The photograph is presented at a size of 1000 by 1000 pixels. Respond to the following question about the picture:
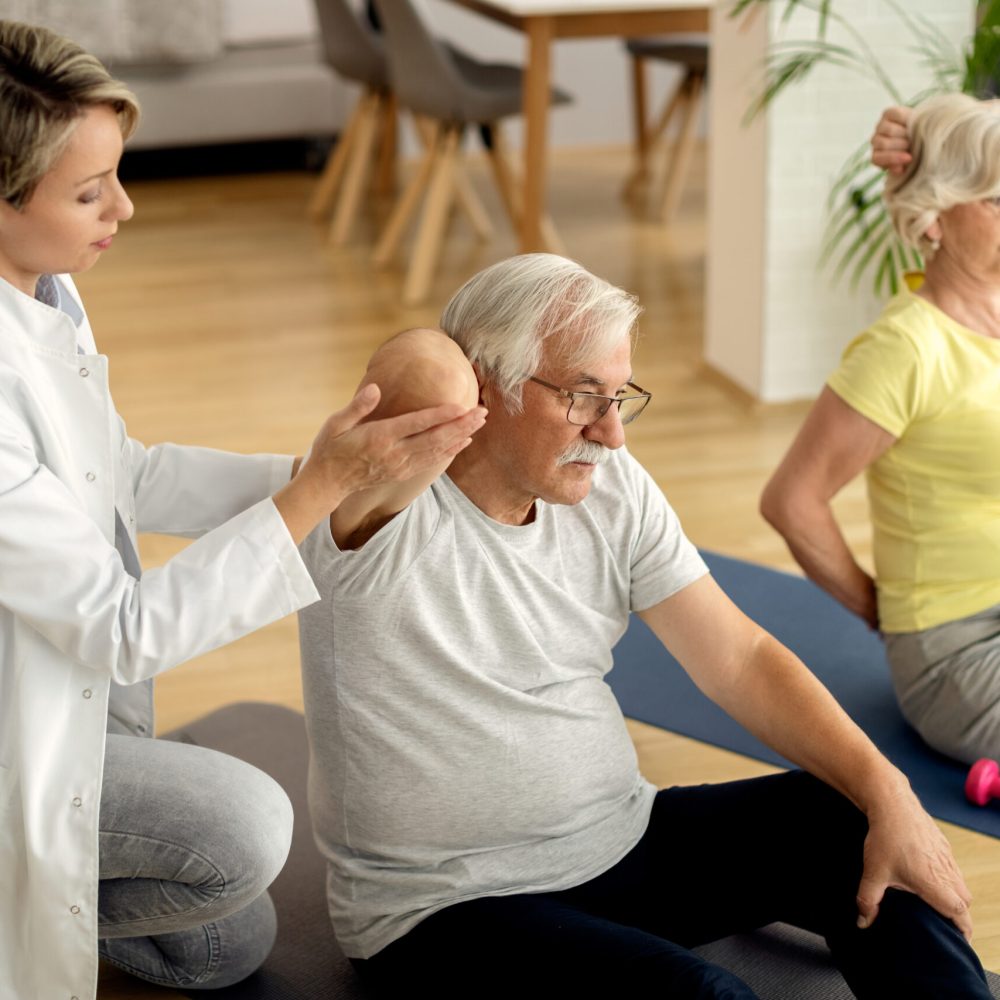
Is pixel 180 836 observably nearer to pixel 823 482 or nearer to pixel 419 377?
pixel 419 377

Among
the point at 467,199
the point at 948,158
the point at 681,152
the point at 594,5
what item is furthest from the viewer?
the point at 681,152

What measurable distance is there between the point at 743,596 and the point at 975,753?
76 centimetres

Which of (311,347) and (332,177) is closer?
(311,347)

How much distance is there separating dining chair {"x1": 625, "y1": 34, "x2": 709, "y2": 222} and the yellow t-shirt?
13.3 ft

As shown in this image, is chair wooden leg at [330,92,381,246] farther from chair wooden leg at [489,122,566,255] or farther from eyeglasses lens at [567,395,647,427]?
eyeglasses lens at [567,395,647,427]

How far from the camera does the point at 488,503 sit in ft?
5.55

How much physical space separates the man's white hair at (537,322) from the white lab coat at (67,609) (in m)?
0.28

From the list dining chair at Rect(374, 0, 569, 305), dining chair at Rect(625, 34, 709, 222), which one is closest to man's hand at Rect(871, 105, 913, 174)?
dining chair at Rect(374, 0, 569, 305)

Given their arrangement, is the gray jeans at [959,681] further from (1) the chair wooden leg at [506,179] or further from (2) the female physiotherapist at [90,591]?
(1) the chair wooden leg at [506,179]

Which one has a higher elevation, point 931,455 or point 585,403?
point 585,403

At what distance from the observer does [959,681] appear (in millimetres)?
2301

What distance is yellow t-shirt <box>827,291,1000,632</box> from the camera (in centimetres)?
223

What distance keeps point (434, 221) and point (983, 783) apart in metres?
3.43

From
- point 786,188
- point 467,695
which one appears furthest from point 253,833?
point 786,188
